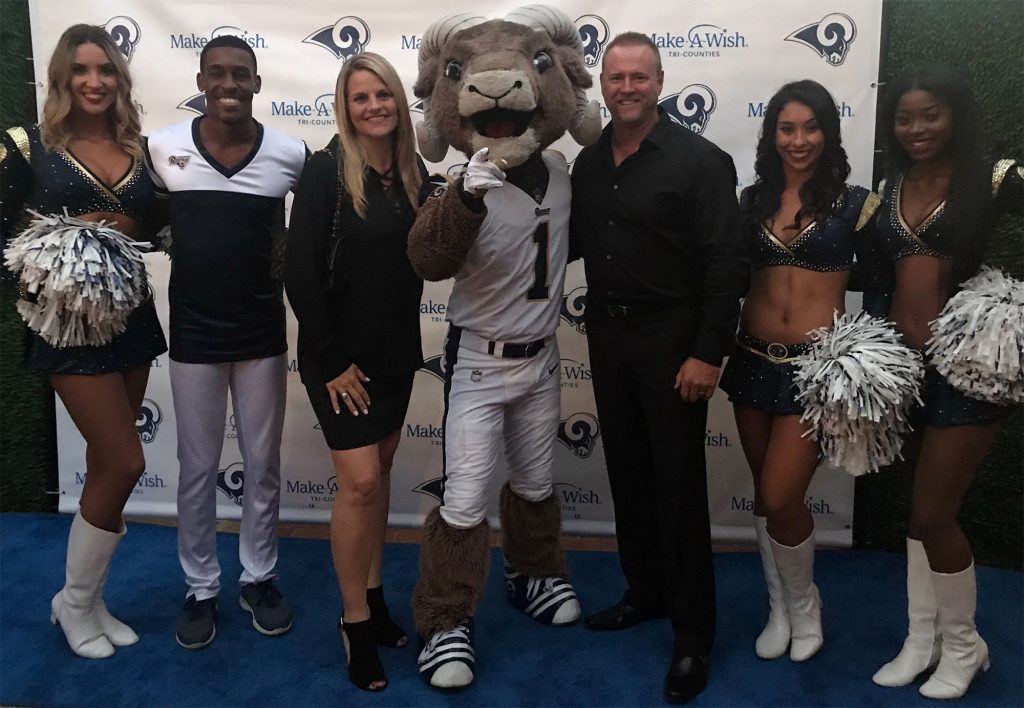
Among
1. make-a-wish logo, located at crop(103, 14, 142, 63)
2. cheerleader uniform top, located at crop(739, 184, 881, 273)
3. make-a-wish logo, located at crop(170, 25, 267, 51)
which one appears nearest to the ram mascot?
cheerleader uniform top, located at crop(739, 184, 881, 273)

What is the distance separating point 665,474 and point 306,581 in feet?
5.33

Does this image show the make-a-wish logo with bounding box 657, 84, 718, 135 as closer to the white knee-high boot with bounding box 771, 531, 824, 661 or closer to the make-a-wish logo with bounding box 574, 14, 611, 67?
the make-a-wish logo with bounding box 574, 14, 611, 67

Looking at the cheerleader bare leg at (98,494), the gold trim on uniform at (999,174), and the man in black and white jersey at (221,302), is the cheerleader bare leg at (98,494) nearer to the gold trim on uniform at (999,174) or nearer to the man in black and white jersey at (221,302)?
the man in black and white jersey at (221,302)

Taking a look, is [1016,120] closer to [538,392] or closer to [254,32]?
[538,392]

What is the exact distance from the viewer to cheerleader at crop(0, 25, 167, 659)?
254cm

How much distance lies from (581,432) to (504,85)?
1958 millimetres

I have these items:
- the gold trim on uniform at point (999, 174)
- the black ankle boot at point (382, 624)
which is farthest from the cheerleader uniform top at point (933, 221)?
the black ankle boot at point (382, 624)

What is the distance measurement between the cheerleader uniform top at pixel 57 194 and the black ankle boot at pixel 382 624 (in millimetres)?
1134

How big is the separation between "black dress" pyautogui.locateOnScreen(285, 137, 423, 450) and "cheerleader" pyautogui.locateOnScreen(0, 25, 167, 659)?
25.1 inches

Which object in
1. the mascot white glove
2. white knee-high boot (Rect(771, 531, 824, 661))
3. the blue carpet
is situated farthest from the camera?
white knee-high boot (Rect(771, 531, 824, 661))

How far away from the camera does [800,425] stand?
246 cm

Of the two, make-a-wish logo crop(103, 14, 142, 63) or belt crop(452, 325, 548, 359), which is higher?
make-a-wish logo crop(103, 14, 142, 63)

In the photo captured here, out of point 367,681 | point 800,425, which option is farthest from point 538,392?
point 367,681

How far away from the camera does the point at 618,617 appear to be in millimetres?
2904
